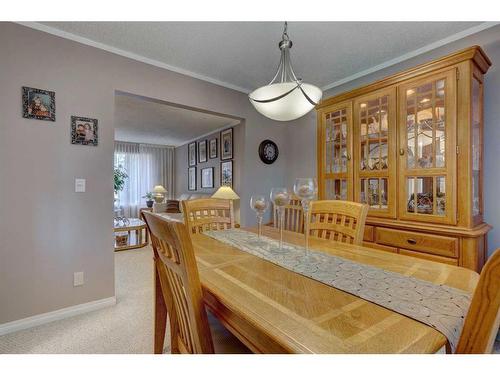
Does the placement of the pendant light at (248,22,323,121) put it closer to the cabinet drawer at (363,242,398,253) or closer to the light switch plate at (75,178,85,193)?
the cabinet drawer at (363,242,398,253)

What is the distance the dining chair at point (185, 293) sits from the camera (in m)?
0.66

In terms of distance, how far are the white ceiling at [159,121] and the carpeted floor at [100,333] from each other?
95.5 inches

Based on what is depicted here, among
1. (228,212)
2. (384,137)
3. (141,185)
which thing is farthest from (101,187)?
(141,185)

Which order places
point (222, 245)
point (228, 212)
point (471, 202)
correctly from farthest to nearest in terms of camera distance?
point (228, 212) → point (471, 202) → point (222, 245)

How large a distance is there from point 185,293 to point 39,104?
6.66 ft

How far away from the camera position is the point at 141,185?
279 inches

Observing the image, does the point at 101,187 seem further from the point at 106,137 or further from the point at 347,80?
the point at 347,80

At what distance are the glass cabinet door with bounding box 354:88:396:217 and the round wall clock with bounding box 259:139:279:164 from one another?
1.36 m

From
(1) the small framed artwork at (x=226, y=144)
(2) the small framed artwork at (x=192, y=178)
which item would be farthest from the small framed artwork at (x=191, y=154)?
(1) the small framed artwork at (x=226, y=144)

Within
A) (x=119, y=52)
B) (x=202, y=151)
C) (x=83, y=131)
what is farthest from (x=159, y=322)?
(x=202, y=151)

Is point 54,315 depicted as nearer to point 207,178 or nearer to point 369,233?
point 369,233
